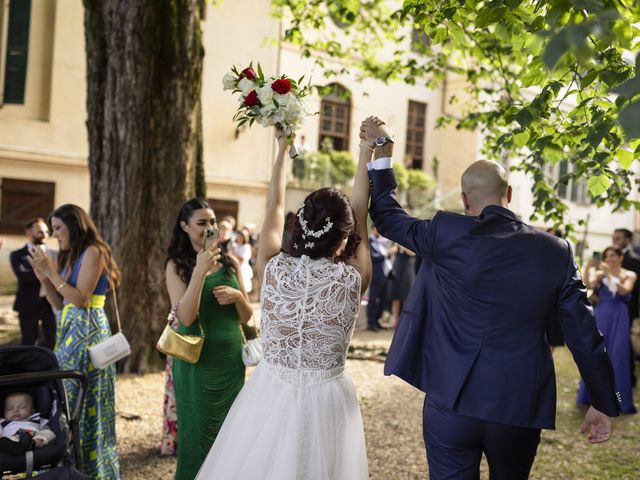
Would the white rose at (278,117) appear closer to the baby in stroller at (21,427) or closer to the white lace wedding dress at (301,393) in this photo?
the white lace wedding dress at (301,393)

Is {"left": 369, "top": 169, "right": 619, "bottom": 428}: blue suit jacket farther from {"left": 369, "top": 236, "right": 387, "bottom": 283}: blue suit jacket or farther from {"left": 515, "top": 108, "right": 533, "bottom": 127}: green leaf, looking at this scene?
{"left": 369, "top": 236, "right": 387, "bottom": 283}: blue suit jacket

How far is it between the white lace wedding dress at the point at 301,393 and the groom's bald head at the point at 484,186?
687 millimetres

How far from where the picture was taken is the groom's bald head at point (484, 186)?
2.84 meters

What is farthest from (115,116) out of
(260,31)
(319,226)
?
(260,31)

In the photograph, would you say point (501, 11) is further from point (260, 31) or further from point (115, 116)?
point (260, 31)

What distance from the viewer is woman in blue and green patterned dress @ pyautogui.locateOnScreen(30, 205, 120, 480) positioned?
160 inches

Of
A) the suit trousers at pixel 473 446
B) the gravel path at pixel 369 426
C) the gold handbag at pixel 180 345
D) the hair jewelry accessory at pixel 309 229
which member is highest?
the hair jewelry accessory at pixel 309 229

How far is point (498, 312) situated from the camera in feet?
8.77

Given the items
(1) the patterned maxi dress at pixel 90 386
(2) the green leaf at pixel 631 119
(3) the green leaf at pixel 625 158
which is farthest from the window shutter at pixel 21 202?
(2) the green leaf at pixel 631 119

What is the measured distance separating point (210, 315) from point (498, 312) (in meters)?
1.99

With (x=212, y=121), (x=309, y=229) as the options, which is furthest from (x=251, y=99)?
(x=212, y=121)

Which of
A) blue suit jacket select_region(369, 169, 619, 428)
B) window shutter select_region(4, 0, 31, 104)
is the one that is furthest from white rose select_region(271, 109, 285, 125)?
window shutter select_region(4, 0, 31, 104)

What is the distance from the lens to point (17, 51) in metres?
14.3

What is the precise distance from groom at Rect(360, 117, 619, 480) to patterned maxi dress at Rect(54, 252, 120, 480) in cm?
233
